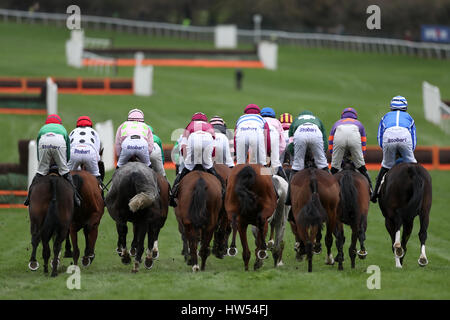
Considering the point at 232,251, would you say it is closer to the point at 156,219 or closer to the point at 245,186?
the point at 156,219

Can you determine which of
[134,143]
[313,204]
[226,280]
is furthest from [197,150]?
[226,280]

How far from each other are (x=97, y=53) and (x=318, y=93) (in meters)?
12.4

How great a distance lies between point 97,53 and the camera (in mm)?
51062

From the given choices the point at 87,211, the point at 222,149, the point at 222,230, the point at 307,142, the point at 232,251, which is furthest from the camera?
the point at 222,149

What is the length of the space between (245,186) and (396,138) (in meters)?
2.73

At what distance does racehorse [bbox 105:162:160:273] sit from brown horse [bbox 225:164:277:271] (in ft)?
4.05

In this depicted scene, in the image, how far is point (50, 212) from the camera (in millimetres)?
14914

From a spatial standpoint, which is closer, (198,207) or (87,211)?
(198,207)

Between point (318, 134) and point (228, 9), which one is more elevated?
point (228, 9)

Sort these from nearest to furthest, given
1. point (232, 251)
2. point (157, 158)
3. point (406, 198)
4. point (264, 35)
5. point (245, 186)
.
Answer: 1. point (245, 186)
2. point (406, 198)
3. point (232, 251)
4. point (157, 158)
5. point (264, 35)

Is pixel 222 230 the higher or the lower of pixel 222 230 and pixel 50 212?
the lower

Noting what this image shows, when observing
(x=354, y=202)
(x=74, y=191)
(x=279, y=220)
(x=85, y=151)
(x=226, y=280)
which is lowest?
(x=226, y=280)
